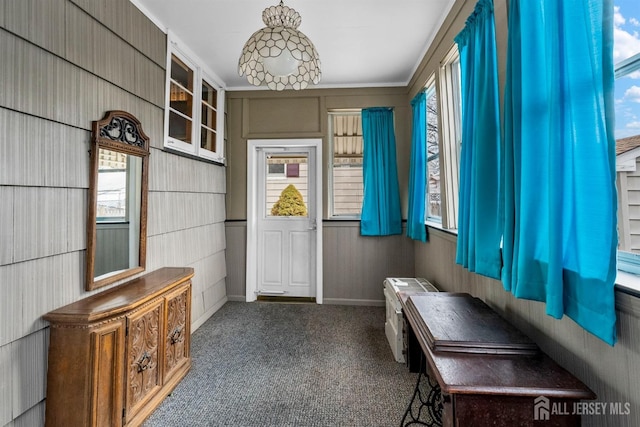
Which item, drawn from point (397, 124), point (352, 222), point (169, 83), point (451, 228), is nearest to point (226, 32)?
point (169, 83)

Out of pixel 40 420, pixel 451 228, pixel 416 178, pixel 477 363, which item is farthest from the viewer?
pixel 416 178

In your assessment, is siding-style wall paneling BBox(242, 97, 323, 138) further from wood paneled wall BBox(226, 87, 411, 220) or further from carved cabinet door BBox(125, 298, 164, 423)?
carved cabinet door BBox(125, 298, 164, 423)

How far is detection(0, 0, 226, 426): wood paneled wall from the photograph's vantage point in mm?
1255

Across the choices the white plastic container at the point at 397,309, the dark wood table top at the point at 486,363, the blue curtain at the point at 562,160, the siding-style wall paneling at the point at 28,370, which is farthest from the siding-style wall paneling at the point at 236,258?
the blue curtain at the point at 562,160

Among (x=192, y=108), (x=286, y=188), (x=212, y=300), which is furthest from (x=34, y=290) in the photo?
(x=286, y=188)

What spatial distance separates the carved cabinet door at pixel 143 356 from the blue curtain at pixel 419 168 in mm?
2450

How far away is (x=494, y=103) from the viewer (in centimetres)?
145

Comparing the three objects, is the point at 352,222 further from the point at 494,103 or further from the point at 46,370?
the point at 46,370

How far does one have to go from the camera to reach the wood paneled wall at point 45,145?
4.12 feet

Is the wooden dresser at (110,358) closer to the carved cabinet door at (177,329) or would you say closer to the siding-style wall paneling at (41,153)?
the carved cabinet door at (177,329)

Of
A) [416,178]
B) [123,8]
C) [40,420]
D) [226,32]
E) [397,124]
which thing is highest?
[226,32]

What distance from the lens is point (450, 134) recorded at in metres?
2.33

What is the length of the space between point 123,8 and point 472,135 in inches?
99.5

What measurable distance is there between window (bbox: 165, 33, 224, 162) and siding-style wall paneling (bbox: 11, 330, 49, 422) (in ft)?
5.33
